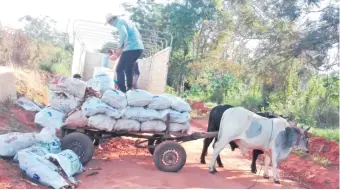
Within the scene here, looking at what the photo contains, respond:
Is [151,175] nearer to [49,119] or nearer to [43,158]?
[43,158]

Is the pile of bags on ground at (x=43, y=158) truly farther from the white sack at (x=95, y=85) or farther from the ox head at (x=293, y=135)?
the ox head at (x=293, y=135)

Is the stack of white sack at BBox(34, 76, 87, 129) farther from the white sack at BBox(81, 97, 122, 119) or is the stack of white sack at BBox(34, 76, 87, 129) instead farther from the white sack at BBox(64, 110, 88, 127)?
the white sack at BBox(81, 97, 122, 119)

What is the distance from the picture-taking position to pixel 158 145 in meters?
5.70

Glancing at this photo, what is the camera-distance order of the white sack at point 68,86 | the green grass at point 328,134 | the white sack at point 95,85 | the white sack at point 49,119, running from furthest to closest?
the green grass at point 328,134 → the white sack at point 95,85 → the white sack at point 68,86 → the white sack at point 49,119

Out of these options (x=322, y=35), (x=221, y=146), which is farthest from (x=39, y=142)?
(x=322, y=35)

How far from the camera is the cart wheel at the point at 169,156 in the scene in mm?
5637

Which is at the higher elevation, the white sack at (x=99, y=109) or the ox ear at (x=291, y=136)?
the white sack at (x=99, y=109)

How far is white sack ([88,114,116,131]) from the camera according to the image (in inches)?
219

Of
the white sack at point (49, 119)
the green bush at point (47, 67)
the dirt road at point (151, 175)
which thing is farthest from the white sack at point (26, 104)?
the green bush at point (47, 67)

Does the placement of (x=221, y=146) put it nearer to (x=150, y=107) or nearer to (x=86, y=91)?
(x=150, y=107)

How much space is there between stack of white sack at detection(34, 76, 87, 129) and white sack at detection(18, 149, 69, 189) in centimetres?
133

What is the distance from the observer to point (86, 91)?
6.32 meters

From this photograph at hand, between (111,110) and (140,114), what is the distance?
1.37 feet

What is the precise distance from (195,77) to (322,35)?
31.8 feet
